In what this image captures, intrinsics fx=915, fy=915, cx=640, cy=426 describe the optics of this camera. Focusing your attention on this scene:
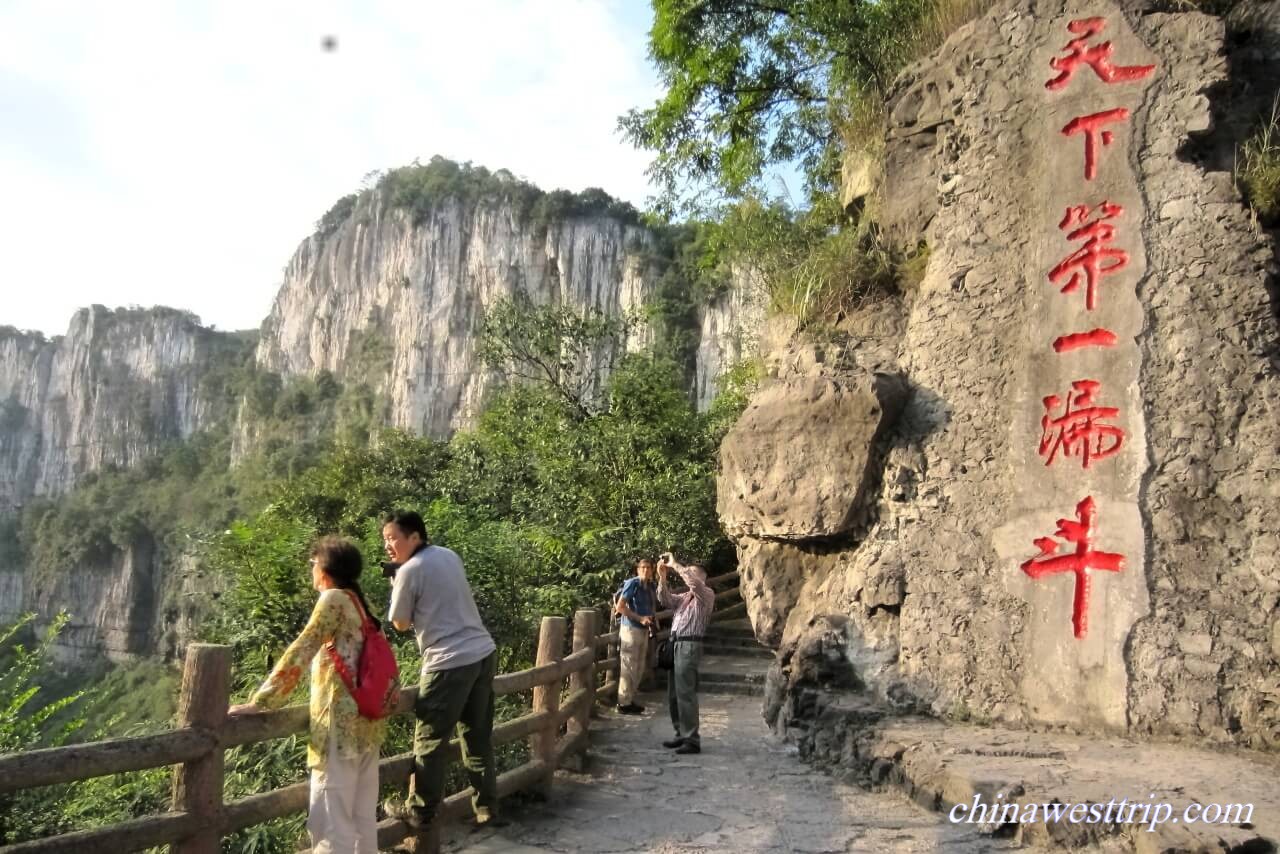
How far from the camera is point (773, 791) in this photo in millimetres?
4004

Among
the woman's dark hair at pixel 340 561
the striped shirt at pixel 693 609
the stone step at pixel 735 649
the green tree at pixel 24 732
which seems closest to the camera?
the woman's dark hair at pixel 340 561

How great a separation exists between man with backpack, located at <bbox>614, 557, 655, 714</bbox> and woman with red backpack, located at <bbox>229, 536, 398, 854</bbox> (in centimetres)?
367

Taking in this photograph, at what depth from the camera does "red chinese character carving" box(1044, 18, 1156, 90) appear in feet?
15.0

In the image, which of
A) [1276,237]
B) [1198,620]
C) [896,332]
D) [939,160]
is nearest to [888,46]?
[939,160]

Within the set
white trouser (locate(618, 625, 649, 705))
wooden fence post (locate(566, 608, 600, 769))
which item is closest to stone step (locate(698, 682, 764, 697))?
white trouser (locate(618, 625, 649, 705))

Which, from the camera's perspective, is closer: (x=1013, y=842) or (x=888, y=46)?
(x=1013, y=842)

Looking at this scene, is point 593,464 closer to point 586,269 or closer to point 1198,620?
point 1198,620

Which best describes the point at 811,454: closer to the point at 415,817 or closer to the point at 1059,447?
the point at 1059,447

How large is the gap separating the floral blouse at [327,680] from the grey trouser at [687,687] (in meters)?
2.46

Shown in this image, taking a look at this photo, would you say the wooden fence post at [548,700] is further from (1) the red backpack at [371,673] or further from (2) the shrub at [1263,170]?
(2) the shrub at [1263,170]

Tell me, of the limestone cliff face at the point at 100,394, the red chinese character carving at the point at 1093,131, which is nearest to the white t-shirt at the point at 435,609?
the red chinese character carving at the point at 1093,131

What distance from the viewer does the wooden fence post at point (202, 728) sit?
227cm

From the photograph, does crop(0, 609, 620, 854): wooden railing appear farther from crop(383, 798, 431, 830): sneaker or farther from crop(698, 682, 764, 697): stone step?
crop(698, 682, 764, 697): stone step

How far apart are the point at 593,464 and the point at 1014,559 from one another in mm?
5467
